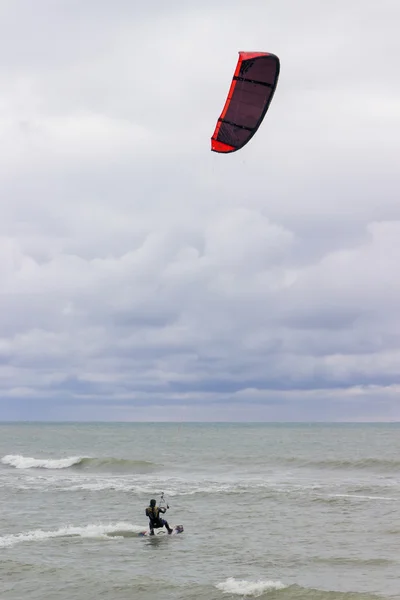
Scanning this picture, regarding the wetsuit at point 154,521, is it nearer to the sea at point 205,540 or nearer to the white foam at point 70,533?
the sea at point 205,540

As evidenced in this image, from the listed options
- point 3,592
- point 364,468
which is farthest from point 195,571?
point 364,468

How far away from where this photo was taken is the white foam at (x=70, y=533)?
24.5 metres

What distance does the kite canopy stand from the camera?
60.3 ft

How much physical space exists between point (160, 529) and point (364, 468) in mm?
28205

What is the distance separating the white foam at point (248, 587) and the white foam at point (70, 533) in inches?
291

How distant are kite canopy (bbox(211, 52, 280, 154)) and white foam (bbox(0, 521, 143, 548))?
45.6ft

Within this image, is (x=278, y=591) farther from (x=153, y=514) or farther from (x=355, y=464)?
(x=355, y=464)

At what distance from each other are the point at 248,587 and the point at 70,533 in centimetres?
917

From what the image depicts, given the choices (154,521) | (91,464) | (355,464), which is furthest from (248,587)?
(91,464)

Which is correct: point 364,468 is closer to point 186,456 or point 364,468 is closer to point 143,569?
point 186,456

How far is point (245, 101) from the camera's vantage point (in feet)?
62.5

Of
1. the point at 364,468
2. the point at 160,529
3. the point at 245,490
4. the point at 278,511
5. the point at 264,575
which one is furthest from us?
the point at 364,468

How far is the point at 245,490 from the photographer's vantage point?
120 feet

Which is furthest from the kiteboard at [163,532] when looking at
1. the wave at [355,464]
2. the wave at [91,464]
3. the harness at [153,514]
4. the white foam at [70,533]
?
the wave at [355,464]
